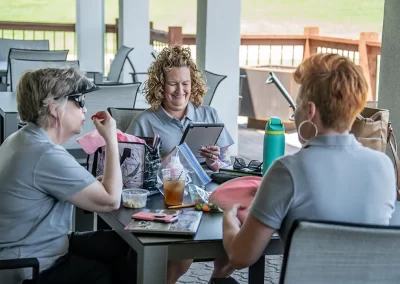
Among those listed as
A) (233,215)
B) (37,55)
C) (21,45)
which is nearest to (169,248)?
(233,215)

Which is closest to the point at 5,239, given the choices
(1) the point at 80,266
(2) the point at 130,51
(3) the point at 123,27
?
(1) the point at 80,266

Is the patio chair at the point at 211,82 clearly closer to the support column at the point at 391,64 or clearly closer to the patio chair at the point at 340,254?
the support column at the point at 391,64

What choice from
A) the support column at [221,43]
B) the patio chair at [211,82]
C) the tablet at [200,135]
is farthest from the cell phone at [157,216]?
the support column at [221,43]

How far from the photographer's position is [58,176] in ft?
7.93

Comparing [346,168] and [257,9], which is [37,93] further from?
[257,9]

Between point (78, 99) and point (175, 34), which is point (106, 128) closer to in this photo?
point (78, 99)

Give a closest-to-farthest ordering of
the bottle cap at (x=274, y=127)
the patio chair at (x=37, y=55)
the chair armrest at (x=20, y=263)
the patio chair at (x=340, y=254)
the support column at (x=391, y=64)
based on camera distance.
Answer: the patio chair at (x=340, y=254), the chair armrest at (x=20, y=263), the bottle cap at (x=274, y=127), the support column at (x=391, y=64), the patio chair at (x=37, y=55)

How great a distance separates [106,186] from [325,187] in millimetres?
869

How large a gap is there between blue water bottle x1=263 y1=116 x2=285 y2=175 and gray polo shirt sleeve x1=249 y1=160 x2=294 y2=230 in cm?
77

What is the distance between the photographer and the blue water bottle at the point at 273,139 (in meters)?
2.70

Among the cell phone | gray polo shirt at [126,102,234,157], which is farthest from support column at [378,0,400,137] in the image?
the cell phone

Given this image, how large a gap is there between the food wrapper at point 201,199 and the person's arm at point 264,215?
46 cm

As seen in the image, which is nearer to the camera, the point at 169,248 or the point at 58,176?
the point at 169,248

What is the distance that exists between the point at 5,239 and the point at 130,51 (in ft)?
17.2
